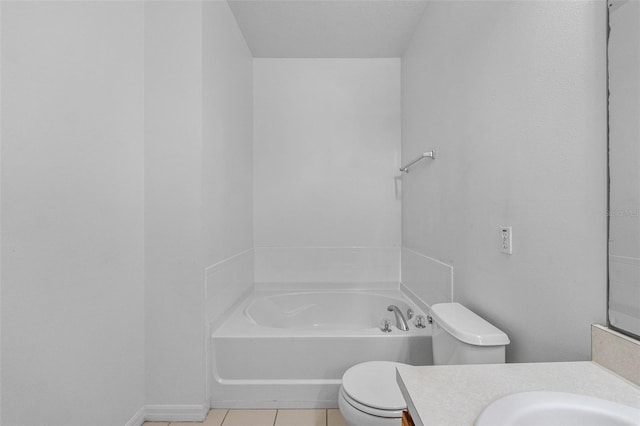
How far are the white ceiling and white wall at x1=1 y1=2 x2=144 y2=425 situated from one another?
2.66ft

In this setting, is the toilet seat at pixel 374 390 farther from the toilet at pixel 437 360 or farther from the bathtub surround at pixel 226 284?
the bathtub surround at pixel 226 284

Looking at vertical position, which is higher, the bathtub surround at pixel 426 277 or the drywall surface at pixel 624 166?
the drywall surface at pixel 624 166

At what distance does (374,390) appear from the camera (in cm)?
125

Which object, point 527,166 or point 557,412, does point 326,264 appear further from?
point 557,412

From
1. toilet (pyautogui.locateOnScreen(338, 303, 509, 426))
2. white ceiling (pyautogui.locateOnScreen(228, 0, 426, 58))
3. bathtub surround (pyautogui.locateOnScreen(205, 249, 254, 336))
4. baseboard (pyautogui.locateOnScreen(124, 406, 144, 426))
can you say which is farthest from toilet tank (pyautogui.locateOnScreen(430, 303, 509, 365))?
white ceiling (pyautogui.locateOnScreen(228, 0, 426, 58))

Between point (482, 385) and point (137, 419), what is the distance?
5.41 feet

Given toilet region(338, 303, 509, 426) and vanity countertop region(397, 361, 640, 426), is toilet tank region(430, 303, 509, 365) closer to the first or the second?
toilet region(338, 303, 509, 426)

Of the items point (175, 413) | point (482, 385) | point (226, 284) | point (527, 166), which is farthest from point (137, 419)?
point (527, 166)

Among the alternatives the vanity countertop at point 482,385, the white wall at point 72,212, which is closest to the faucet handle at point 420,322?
the vanity countertop at point 482,385

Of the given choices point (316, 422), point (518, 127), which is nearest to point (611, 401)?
point (518, 127)

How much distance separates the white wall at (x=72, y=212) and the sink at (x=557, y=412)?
4.27 ft

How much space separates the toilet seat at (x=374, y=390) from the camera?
1.16 metres

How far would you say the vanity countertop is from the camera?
1.98 ft

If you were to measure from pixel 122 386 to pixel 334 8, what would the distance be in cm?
241
